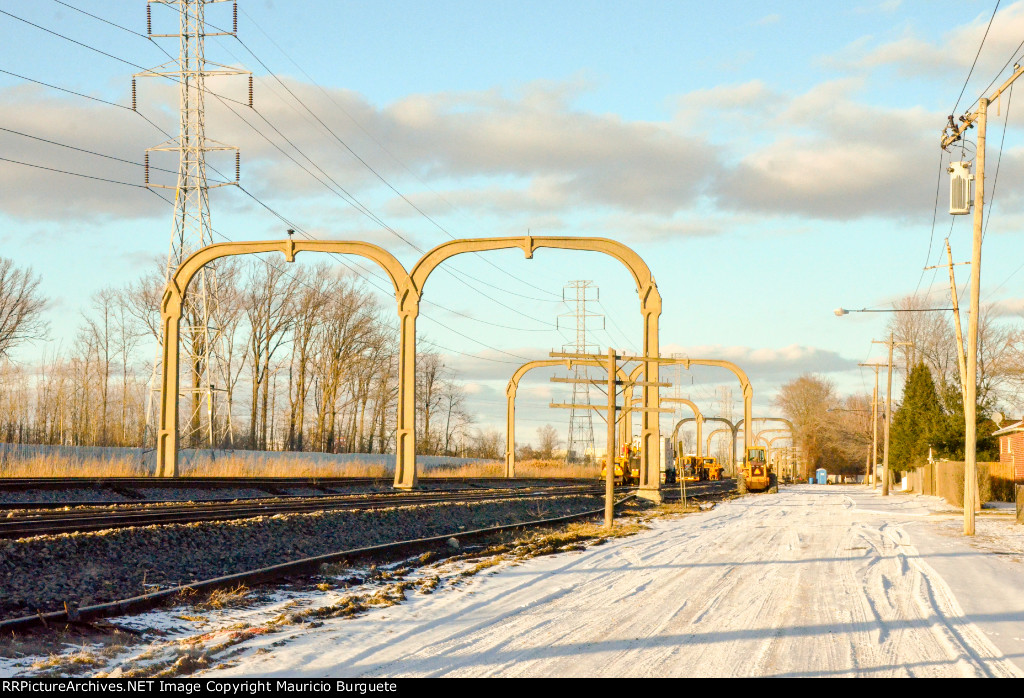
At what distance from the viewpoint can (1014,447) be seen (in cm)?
5125

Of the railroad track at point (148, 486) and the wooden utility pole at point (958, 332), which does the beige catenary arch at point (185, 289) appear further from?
the wooden utility pole at point (958, 332)

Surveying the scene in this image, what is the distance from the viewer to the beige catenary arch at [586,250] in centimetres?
3334

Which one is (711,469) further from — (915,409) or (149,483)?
(149,483)

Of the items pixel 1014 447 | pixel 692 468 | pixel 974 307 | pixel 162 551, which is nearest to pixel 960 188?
pixel 974 307

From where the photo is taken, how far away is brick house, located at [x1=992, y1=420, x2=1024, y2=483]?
4919cm

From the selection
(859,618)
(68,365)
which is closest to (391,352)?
(68,365)

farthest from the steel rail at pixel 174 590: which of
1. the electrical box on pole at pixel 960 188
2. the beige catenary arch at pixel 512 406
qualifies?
the beige catenary arch at pixel 512 406

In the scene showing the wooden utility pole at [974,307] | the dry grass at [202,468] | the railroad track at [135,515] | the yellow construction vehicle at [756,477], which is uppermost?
the wooden utility pole at [974,307]

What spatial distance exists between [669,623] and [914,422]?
62867mm

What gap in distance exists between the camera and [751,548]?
61.5ft

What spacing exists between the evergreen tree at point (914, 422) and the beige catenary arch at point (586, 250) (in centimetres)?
2917

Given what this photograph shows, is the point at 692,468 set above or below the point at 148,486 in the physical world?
below

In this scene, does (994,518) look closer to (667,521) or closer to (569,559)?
(667,521)

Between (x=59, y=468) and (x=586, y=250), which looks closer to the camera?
(x=59, y=468)
